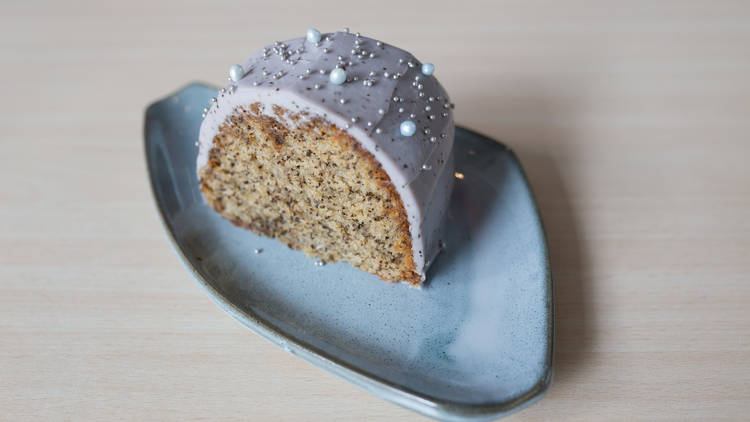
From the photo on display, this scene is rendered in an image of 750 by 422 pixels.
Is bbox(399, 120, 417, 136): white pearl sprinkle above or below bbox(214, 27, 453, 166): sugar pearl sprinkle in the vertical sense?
below

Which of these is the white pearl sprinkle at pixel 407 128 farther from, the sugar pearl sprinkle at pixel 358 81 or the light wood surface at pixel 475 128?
the light wood surface at pixel 475 128

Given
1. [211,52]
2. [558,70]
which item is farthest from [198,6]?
[558,70]

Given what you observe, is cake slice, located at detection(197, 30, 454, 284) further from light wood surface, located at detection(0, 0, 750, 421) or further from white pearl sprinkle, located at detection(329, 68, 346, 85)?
light wood surface, located at detection(0, 0, 750, 421)

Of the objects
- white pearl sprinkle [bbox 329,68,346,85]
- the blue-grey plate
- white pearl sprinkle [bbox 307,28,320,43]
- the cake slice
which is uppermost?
white pearl sprinkle [bbox 307,28,320,43]

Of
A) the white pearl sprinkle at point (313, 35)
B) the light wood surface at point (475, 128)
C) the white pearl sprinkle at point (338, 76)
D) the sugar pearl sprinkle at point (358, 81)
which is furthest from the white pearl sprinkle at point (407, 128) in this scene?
the light wood surface at point (475, 128)

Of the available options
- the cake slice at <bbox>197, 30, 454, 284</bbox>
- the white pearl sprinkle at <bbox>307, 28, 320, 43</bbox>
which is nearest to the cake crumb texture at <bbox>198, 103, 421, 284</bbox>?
the cake slice at <bbox>197, 30, 454, 284</bbox>

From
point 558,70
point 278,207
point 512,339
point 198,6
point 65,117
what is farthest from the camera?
point 198,6

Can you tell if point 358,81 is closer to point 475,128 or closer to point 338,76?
point 338,76

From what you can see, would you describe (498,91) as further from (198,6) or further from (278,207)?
(198,6)
